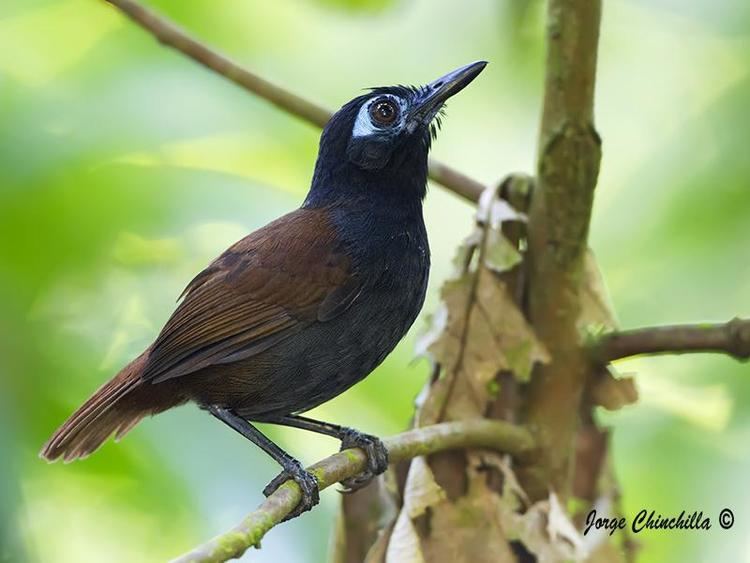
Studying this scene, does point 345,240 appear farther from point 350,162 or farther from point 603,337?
point 603,337

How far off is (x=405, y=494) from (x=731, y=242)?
4.37 ft

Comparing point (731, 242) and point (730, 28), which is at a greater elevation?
point (730, 28)

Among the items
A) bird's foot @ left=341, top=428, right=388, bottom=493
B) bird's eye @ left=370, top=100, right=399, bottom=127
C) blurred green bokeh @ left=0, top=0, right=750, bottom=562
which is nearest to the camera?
bird's foot @ left=341, top=428, right=388, bottom=493

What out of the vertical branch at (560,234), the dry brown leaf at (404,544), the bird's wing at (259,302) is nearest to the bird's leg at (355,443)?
the dry brown leaf at (404,544)

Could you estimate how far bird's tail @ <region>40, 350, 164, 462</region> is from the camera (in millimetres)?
3035

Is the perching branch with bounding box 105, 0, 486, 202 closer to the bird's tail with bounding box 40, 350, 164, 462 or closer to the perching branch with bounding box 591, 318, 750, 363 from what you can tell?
the bird's tail with bounding box 40, 350, 164, 462

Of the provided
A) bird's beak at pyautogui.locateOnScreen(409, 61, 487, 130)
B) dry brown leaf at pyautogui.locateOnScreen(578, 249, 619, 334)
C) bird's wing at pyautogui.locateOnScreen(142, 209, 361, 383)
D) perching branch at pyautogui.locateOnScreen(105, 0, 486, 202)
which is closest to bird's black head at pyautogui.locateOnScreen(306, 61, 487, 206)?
bird's beak at pyautogui.locateOnScreen(409, 61, 487, 130)

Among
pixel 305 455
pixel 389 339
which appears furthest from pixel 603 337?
pixel 305 455

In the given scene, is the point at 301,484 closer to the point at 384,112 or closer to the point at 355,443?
the point at 355,443

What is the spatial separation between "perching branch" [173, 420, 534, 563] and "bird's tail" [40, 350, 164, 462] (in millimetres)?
608

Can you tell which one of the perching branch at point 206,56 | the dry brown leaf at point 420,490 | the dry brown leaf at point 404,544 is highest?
the perching branch at point 206,56

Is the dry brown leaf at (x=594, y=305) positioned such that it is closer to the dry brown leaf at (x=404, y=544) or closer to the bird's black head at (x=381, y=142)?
the bird's black head at (x=381, y=142)

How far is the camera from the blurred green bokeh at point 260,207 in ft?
10.4

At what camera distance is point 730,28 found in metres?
3.98
